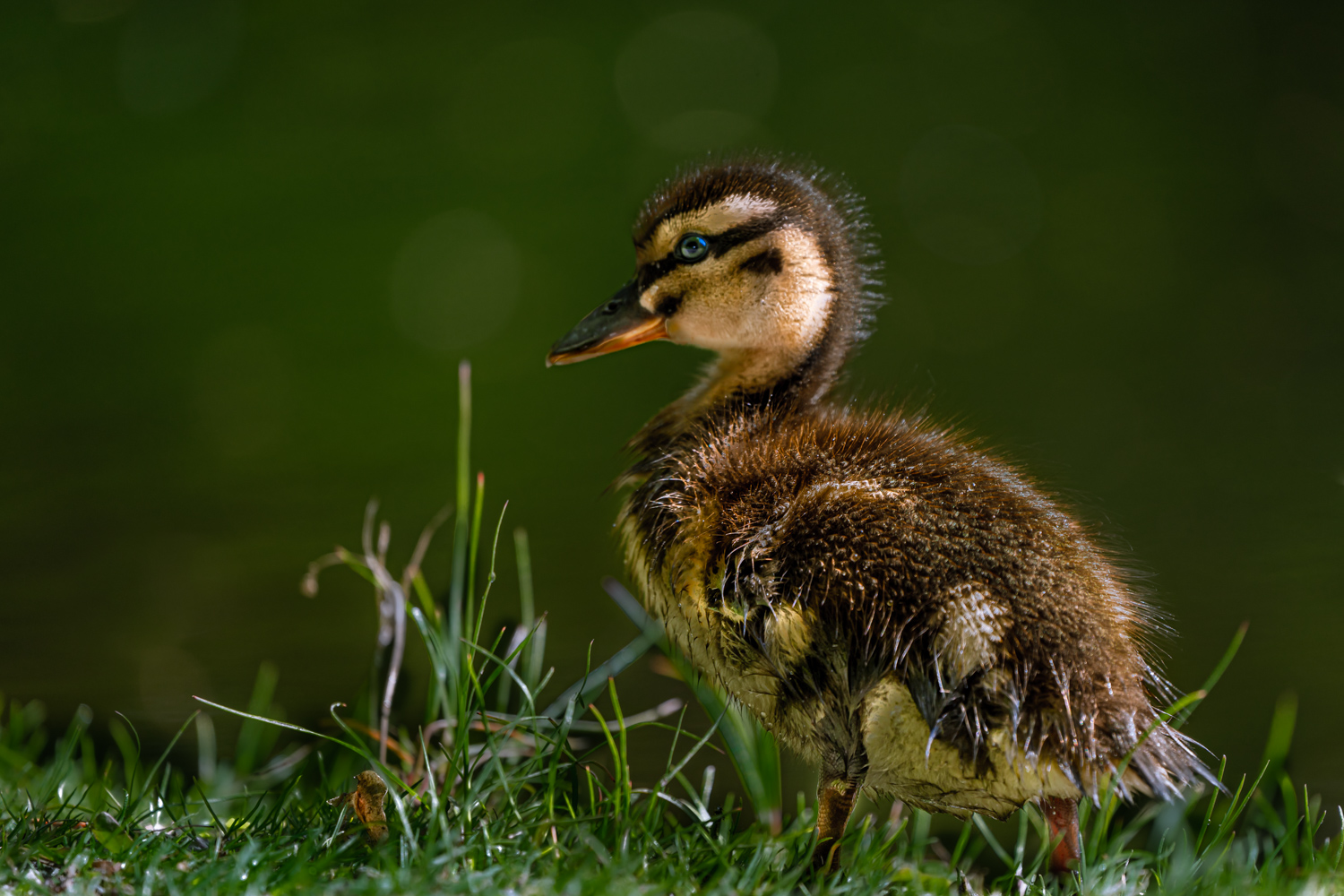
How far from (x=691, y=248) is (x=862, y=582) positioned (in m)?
0.71

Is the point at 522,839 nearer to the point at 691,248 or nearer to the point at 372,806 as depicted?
the point at 372,806

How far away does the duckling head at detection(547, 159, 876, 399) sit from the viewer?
1688 mm

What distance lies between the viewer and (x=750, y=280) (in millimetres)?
1689

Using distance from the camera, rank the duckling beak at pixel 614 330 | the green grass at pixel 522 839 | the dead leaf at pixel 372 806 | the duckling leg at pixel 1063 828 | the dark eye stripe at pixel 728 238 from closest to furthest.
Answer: the green grass at pixel 522 839
the dead leaf at pixel 372 806
the duckling leg at pixel 1063 828
the dark eye stripe at pixel 728 238
the duckling beak at pixel 614 330

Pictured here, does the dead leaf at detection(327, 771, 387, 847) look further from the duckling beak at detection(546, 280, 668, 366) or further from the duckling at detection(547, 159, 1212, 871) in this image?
the duckling beak at detection(546, 280, 668, 366)

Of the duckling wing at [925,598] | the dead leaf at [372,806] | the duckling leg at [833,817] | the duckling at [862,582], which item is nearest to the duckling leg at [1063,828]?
the duckling at [862,582]

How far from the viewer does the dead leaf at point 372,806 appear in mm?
1312

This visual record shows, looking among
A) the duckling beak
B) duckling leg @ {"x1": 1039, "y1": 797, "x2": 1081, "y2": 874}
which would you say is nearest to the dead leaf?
the duckling beak

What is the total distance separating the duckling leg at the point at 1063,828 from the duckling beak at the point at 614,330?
3.02ft

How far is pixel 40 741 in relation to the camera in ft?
6.53

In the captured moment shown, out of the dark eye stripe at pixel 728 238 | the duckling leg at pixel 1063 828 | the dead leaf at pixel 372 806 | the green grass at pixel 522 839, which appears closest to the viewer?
the green grass at pixel 522 839

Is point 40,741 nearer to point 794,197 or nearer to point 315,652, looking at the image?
point 315,652

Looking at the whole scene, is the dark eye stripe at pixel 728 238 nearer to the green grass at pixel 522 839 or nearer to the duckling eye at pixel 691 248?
the duckling eye at pixel 691 248

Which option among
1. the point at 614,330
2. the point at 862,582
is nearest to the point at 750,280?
the point at 614,330
